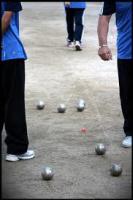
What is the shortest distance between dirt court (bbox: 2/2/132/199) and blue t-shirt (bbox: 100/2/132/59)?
108cm

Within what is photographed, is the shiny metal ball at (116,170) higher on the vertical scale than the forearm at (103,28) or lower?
lower

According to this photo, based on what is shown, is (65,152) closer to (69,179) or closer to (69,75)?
(69,179)

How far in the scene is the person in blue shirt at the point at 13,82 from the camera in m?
4.95

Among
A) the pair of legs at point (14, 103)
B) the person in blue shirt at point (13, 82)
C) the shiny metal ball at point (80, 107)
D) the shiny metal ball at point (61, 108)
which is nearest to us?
the person in blue shirt at point (13, 82)

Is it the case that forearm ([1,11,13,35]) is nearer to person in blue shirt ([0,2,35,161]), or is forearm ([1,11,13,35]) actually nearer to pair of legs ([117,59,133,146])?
person in blue shirt ([0,2,35,161])

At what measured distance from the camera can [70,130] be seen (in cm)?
655

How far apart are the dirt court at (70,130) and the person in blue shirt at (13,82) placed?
0.18m

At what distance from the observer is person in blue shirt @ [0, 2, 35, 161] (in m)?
4.95

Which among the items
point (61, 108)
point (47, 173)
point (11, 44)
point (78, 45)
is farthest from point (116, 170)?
point (78, 45)

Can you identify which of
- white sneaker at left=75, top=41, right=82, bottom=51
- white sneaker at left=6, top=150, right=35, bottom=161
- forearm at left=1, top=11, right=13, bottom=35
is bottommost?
white sneaker at left=75, top=41, right=82, bottom=51

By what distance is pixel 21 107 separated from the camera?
528cm

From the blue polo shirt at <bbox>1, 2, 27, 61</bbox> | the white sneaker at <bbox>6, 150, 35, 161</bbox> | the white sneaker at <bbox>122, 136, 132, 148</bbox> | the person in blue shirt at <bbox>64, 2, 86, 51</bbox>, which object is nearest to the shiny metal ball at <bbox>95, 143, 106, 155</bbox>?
the white sneaker at <bbox>122, 136, 132, 148</bbox>

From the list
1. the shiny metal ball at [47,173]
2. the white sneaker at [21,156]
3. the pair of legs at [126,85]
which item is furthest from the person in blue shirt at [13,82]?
the pair of legs at [126,85]

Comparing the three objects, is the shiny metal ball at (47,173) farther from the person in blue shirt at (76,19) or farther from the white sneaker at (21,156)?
the person in blue shirt at (76,19)
